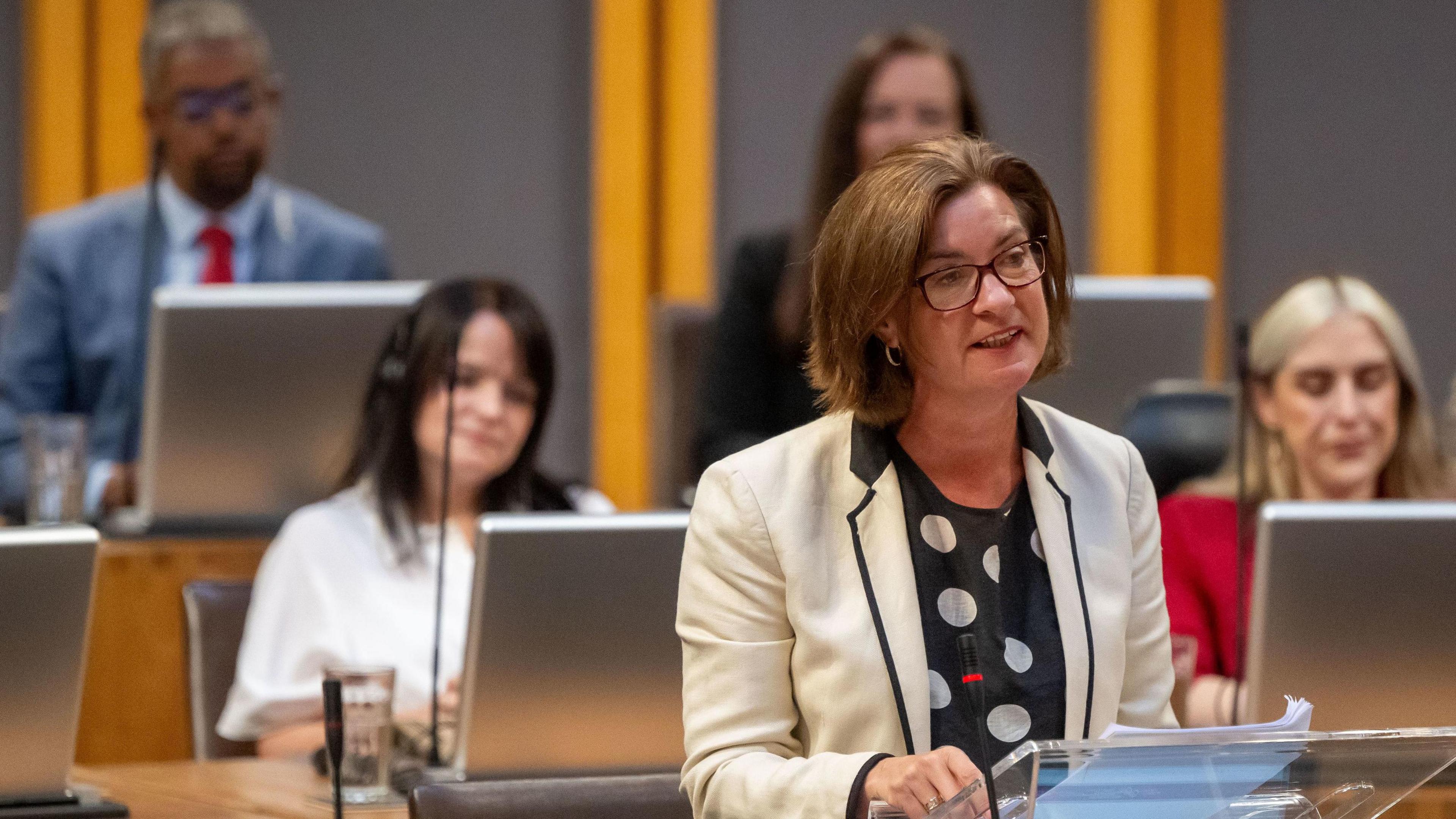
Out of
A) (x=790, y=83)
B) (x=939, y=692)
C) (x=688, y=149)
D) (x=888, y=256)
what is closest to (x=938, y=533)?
(x=939, y=692)

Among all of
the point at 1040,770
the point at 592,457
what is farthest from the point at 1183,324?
the point at 592,457

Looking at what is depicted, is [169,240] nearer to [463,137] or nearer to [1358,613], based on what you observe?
[463,137]

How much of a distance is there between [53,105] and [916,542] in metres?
3.20

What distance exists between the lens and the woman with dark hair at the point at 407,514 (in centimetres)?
220

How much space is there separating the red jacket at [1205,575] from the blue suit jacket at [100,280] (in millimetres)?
1464

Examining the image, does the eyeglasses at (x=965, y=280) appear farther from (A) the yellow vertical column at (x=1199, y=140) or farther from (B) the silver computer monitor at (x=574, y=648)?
(A) the yellow vertical column at (x=1199, y=140)

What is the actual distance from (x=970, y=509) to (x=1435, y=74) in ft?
11.4

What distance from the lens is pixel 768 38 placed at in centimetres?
448

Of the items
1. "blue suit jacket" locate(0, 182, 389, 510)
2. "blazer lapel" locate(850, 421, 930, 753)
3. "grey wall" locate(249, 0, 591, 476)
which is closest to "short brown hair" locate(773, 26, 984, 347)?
"blue suit jacket" locate(0, 182, 389, 510)

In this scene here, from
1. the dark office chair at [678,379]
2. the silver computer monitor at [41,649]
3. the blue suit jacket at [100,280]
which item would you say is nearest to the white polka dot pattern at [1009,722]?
the silver computer monitor at [41,649]

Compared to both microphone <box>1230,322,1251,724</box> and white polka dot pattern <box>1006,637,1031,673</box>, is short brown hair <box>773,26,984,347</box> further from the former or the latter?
white polka dot pattern <box>1006,637,1031,673</box>

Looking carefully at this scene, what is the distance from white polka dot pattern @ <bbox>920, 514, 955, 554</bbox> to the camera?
1454mm

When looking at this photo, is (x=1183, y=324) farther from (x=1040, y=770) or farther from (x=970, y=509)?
(x=1040, y=770)

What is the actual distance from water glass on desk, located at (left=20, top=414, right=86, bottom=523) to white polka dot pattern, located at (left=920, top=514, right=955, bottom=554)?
1.45 meters
